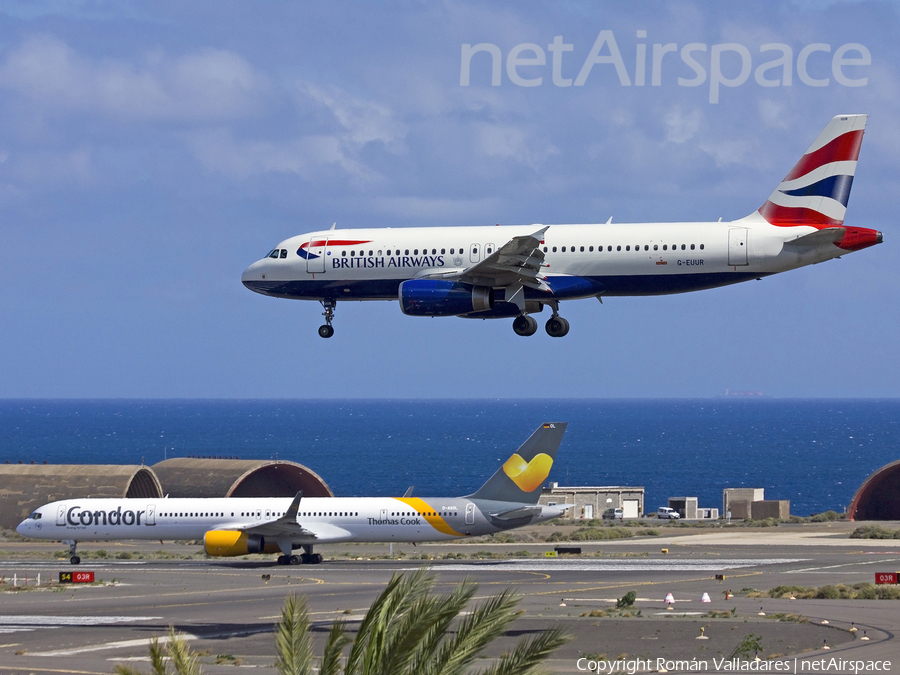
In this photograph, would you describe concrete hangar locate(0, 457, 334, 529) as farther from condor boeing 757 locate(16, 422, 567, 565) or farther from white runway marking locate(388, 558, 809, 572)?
white runway marking locate(388, 558, 809, 572)

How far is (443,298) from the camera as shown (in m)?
47.1

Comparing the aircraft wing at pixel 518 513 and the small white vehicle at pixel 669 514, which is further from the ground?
the aircraft wing at pixel 518 513

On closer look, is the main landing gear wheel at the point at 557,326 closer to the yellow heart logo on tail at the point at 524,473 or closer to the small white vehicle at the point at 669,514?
the yellow heart logo on tail at the point at 524,473

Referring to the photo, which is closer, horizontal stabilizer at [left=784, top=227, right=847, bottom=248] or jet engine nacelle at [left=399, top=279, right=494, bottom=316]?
horizontal stabilizer at [left=784, top=227, right=847, bottom=248]

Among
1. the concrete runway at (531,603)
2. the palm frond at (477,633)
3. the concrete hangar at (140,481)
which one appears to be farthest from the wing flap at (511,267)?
the concrete hangar at (140,481)

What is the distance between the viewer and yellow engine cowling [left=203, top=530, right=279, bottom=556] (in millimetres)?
65562

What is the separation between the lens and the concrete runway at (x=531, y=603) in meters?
35.8

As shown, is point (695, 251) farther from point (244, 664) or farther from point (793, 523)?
point (793, 523)

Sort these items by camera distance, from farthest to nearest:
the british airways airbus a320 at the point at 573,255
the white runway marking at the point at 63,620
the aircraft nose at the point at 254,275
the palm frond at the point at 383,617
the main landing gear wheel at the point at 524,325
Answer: the aircraft nose at the point at 254,275, the main landing gear wheel at the point at 524,325, the british airways airbus a320 at the point at 573,255, the white runway marking at the point at 63,620, the palm frond at the point at 383,617

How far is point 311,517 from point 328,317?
20.0m

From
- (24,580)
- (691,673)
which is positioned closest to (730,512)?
(24,580)
